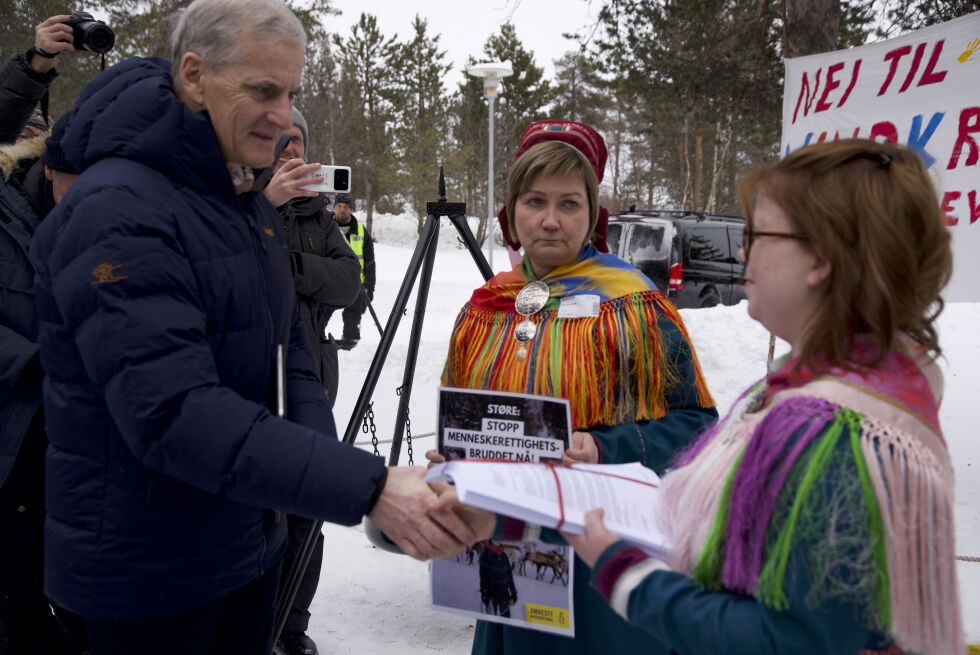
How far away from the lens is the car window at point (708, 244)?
1105 cm

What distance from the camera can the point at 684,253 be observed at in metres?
11.0

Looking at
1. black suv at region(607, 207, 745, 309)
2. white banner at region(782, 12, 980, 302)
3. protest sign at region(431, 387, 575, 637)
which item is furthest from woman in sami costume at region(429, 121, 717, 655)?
black suv at region(607, 207, 745, 309)

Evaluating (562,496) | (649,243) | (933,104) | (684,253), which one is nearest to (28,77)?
(562,496)

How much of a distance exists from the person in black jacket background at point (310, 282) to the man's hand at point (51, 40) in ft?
2.75

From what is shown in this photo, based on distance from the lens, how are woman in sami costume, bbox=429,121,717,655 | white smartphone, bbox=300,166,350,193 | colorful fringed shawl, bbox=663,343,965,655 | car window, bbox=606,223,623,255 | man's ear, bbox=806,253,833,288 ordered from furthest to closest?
car window, bbox=606,223,623,255 < white smartphone, bbox=300,166,350,193 < woman in sami costume, bbox=429,121,717,655 < man's ear, bbox=806,253,833,288 < colorful fringed shawl, bbox=663,343,965,655

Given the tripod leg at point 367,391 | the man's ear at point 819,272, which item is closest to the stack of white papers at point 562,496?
the man's ear at point 819,272

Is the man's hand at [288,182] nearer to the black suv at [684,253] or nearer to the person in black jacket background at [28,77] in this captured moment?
the person in black jacket background at [28,77]

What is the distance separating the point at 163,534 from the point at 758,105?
27.2 ft

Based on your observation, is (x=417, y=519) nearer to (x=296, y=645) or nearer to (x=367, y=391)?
(x=367, y=391)

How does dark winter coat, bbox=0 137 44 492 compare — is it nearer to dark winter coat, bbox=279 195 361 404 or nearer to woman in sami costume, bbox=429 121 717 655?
dark winter coat, bbox=279 195 361 404

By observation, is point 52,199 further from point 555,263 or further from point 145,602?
point 555,263

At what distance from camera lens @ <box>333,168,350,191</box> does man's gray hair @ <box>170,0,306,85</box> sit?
1.46 metres

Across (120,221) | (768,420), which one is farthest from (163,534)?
(768,420)

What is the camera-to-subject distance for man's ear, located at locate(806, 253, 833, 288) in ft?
3.18
